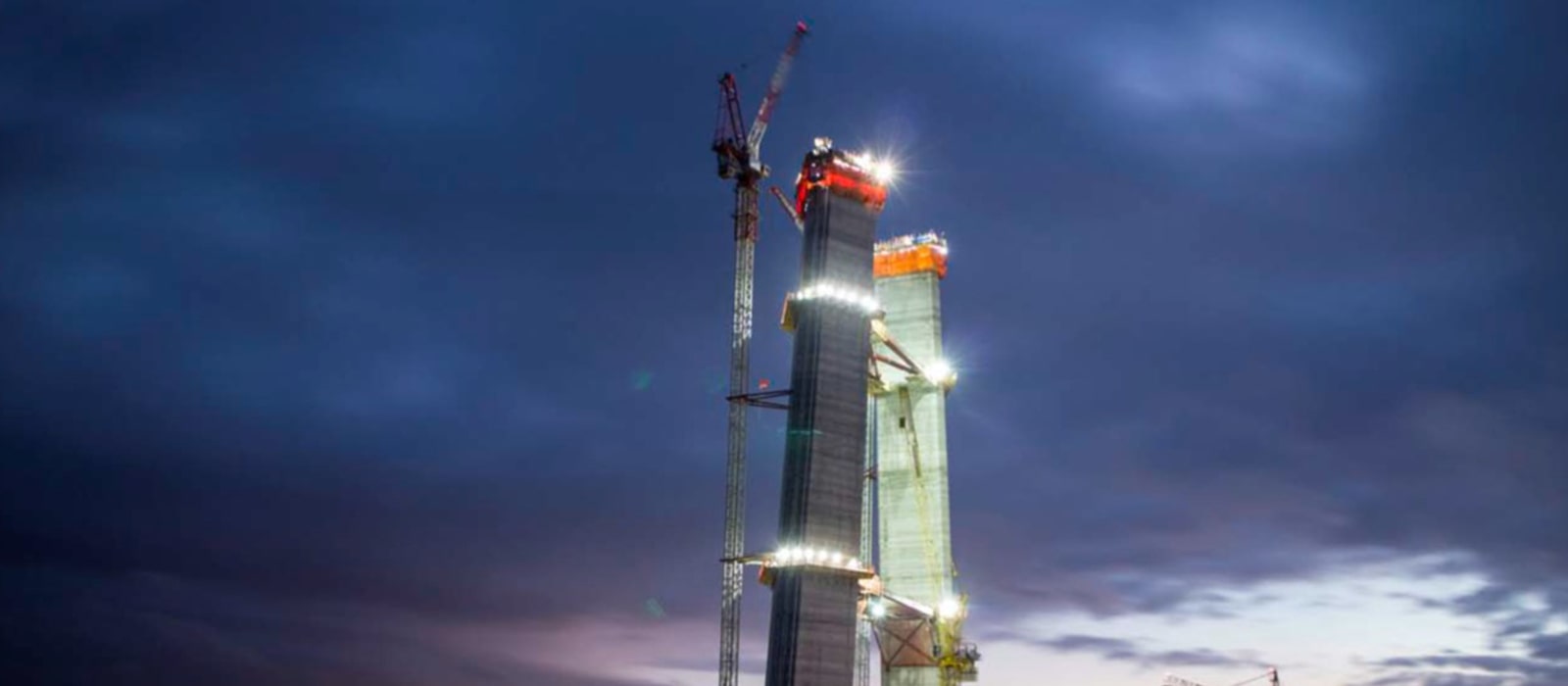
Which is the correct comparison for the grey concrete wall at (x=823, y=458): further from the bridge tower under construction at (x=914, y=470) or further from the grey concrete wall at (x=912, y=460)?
the grey concrete wall at (x=912, y=460)

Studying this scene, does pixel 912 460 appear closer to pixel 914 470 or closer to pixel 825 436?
pixel 914 470

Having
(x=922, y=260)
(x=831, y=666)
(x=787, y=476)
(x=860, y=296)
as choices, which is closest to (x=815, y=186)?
(x=860, y=296)

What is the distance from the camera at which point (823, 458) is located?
472 ft

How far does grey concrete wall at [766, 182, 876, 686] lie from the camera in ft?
453

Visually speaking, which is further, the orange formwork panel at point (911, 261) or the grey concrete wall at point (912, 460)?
the orange formwork panel at point (911, 261)

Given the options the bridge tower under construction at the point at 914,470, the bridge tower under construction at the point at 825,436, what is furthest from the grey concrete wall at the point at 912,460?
the bridge tower under construction at the point at 825,436

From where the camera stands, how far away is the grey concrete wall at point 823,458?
138000 millimetres

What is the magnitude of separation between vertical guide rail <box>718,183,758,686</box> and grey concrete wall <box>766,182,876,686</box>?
18.5 meters

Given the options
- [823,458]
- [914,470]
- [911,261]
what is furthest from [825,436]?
[911,261]

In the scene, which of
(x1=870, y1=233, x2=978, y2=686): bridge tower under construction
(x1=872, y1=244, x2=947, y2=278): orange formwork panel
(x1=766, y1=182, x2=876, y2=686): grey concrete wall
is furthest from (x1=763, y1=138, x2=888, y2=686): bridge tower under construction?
(x1=872, y1=244, x2=947, y2=278): orange formwork panel

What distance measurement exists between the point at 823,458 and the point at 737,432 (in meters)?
28.5

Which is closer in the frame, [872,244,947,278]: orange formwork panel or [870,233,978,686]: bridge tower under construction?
[870,233,978,686]: bridge tower under construction

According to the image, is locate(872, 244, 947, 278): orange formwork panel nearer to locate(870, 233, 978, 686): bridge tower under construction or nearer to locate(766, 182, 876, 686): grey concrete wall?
locate(870, 233, 978, 686): bridge tower under construction

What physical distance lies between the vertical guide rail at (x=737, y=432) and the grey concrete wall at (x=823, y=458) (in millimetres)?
18481
